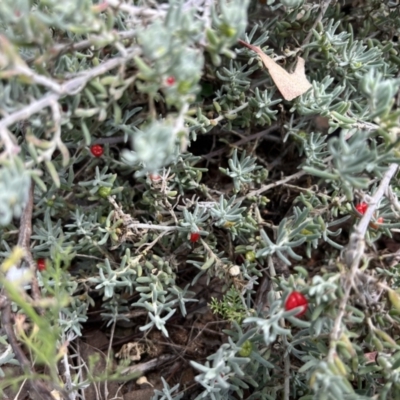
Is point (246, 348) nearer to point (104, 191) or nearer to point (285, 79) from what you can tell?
point (104, 191)

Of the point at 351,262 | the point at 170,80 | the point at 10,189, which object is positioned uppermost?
the point at 170,80

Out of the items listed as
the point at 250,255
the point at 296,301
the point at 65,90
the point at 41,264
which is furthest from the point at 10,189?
the point at 250,255

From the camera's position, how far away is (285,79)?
7.55 feet

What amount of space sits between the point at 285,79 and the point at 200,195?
2.21ft

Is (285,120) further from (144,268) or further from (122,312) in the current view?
(122,312)

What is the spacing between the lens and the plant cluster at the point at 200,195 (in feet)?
4.96

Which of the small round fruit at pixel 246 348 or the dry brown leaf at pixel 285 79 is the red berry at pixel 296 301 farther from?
the dry brown leaf at pixel 285 79

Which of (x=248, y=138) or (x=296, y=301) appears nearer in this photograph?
(x=296, y=301)

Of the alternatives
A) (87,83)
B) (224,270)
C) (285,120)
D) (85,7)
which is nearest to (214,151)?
(285,120)

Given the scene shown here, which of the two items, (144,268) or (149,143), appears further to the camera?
(144,268)

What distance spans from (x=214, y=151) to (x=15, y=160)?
1.43 meters

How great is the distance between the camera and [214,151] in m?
2.70

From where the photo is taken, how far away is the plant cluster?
1.51 m

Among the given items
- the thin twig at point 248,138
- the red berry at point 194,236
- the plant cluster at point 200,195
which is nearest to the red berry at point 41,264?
the plant cluster at point 200,195
